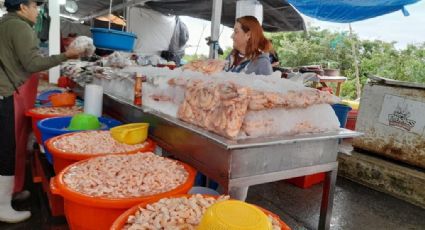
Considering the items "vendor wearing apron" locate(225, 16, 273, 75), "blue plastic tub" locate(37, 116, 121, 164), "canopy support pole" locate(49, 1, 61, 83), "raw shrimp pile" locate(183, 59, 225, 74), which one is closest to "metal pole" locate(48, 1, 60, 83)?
"canopy support pole" locate(49, 1, 61, 83)

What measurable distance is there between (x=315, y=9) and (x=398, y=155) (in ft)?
12.1

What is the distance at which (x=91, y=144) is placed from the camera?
2.04 m

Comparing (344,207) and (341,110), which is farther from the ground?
(341,110)

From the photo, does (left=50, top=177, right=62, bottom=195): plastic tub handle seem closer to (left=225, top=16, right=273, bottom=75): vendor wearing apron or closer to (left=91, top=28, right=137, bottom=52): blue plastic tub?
(left=225, top=16, right=273, bottom=75): vendor wearing apron

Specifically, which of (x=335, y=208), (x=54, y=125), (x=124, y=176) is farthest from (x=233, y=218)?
(x=335, y=208)

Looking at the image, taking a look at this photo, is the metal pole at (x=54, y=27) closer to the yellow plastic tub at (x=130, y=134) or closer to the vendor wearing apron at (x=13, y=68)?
the vendor wearing apron at (x=13, y=68)

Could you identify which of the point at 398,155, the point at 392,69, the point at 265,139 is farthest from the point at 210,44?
the point at 392,69

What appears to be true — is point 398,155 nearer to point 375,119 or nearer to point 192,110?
point 375,119

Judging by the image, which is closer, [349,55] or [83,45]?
[83,45]

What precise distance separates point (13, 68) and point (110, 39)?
208 cm

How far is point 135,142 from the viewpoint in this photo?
212 cm

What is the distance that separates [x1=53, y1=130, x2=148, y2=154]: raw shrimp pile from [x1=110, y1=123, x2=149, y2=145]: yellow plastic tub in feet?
0.10

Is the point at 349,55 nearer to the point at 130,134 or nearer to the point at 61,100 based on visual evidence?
the point at 61,100

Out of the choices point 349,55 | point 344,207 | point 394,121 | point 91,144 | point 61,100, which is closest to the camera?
point 91,144
